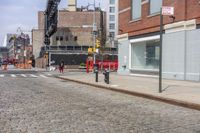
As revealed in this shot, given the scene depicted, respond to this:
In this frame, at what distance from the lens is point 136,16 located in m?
39.0

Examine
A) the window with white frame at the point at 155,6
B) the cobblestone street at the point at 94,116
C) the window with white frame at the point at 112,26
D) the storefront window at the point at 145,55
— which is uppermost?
the window with white frame at the point at 112,26

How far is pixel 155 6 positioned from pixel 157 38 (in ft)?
8.05

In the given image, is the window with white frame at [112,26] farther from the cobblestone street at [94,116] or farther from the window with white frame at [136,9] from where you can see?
the cobblestone street at [94,116]

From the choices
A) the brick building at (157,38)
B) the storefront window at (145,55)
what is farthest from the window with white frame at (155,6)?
the storefront window at (145,55)

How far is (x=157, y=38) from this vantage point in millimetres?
34438

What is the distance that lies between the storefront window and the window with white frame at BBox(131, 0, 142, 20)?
2341mm

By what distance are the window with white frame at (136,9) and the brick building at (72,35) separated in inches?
2067

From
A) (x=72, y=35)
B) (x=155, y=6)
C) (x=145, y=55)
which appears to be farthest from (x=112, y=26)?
(x=155, y=6)

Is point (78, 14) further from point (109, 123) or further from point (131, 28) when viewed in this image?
point (109, 123)

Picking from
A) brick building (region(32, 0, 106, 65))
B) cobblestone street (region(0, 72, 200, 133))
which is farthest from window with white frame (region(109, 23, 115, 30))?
cobblestone street (region(0, 72, 200, 133))

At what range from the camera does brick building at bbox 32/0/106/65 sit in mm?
93875

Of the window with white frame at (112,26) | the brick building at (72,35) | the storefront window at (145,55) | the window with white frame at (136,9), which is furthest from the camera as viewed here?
the window with white frame at (112,26)

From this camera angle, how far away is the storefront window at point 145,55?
1390 inches

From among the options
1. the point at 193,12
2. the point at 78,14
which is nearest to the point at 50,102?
the point at 193,12
